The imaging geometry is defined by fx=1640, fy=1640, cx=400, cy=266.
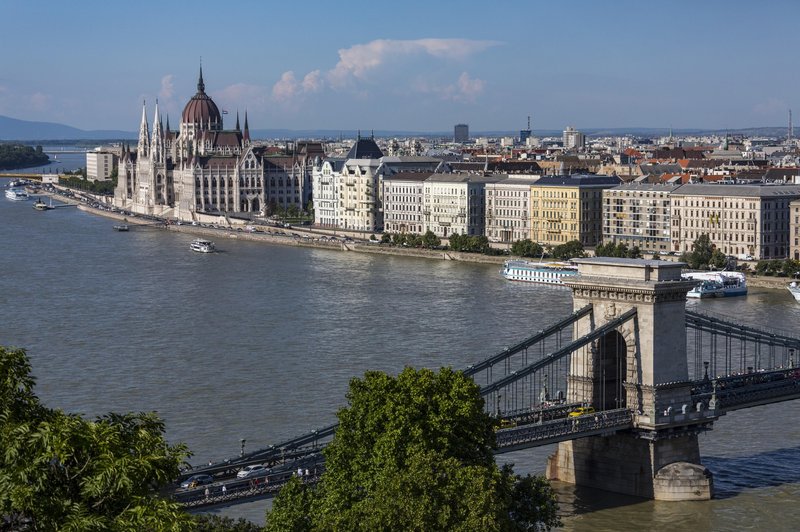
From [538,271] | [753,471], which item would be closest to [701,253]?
[538,271]

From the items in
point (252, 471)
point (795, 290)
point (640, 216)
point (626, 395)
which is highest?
point (640, 216)

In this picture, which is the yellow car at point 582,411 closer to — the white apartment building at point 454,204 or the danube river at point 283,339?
the danube river at point 283,339

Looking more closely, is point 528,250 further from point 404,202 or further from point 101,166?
point 101,166

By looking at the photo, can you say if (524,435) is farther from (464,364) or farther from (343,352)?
(343,352)

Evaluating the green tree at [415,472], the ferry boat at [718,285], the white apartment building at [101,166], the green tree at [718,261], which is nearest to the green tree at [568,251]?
the green tree at [718,261]

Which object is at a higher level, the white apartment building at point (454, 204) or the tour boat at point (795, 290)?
the white apartment building at point (454, 204)
